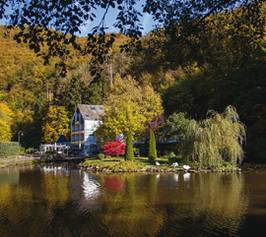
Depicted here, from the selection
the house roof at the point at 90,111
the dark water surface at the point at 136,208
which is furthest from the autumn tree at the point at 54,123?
the dark water surface at the point at 136,208

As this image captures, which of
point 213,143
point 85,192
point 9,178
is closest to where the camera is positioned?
point 85,192

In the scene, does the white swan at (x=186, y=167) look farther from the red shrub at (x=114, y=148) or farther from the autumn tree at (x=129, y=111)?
the red shrub at (x=114, y=148)

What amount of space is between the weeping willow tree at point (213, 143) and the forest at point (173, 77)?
13.2ft

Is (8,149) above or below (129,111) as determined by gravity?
below

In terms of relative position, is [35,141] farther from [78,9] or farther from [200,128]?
[78,9]

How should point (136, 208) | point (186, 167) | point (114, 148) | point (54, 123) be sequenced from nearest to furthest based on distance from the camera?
point (136, 208) → point (186, 167) → point (114, 148) → point (54, 123)

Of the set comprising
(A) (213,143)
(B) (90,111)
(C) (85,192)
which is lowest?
(C) (85,192)

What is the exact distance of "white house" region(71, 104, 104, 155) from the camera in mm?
58625

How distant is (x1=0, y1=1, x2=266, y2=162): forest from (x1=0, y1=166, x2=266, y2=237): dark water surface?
15.1 ft

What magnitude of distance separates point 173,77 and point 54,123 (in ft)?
62.2

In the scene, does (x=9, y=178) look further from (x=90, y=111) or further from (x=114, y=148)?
(x=90, y=111)

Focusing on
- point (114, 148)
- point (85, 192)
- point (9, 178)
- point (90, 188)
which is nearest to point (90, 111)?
point (114, 148)

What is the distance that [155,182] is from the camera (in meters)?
24.9

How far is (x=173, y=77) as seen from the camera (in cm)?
6194
